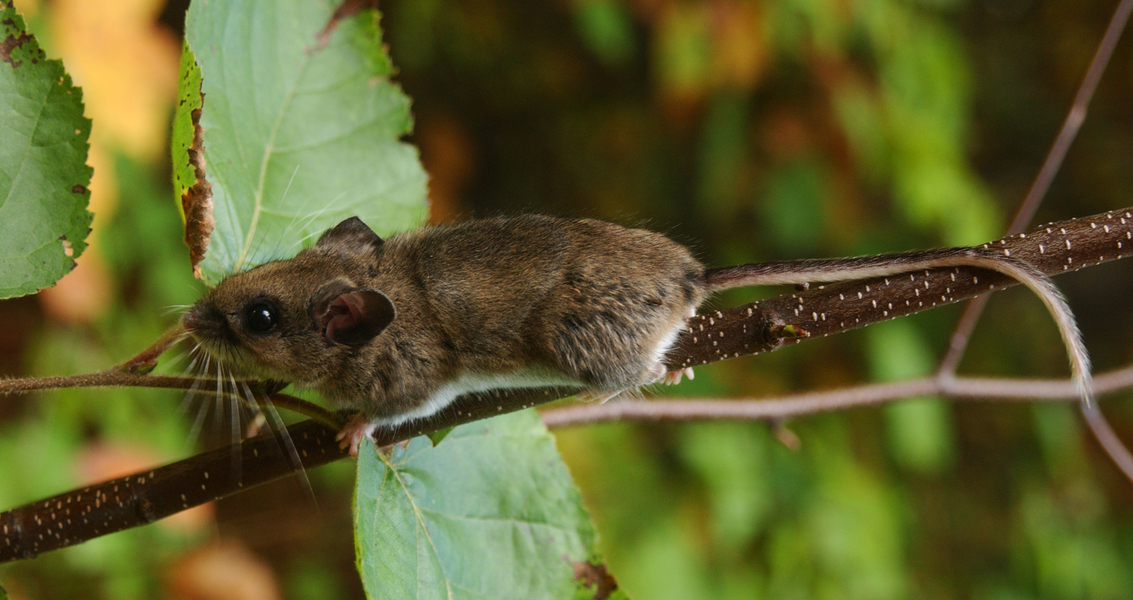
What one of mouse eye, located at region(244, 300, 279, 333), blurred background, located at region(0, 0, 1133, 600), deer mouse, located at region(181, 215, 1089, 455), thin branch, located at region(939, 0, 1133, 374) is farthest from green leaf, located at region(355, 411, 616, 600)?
blurred background, located at region(0, 0, 1133, 600)

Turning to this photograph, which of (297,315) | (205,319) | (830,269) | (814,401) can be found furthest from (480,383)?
(814,401)

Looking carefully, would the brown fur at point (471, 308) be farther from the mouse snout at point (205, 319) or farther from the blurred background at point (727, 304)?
the blurred background at point (727, 304)

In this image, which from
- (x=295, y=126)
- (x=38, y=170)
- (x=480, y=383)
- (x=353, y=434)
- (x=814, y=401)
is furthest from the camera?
(x=814, y=401)

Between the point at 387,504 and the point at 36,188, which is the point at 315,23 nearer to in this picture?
the point at 36,188

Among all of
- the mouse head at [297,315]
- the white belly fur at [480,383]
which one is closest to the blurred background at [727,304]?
the mouse head at [297,315]

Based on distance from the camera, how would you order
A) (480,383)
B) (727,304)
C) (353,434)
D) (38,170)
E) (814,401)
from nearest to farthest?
(38,170) → (353,434) → (480,383) → (814,401) → (727,304)

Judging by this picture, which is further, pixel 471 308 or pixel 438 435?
pixel 471 308

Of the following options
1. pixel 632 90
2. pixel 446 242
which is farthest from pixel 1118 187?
pixel 446 242

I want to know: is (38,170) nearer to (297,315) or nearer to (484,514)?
(297,315)
